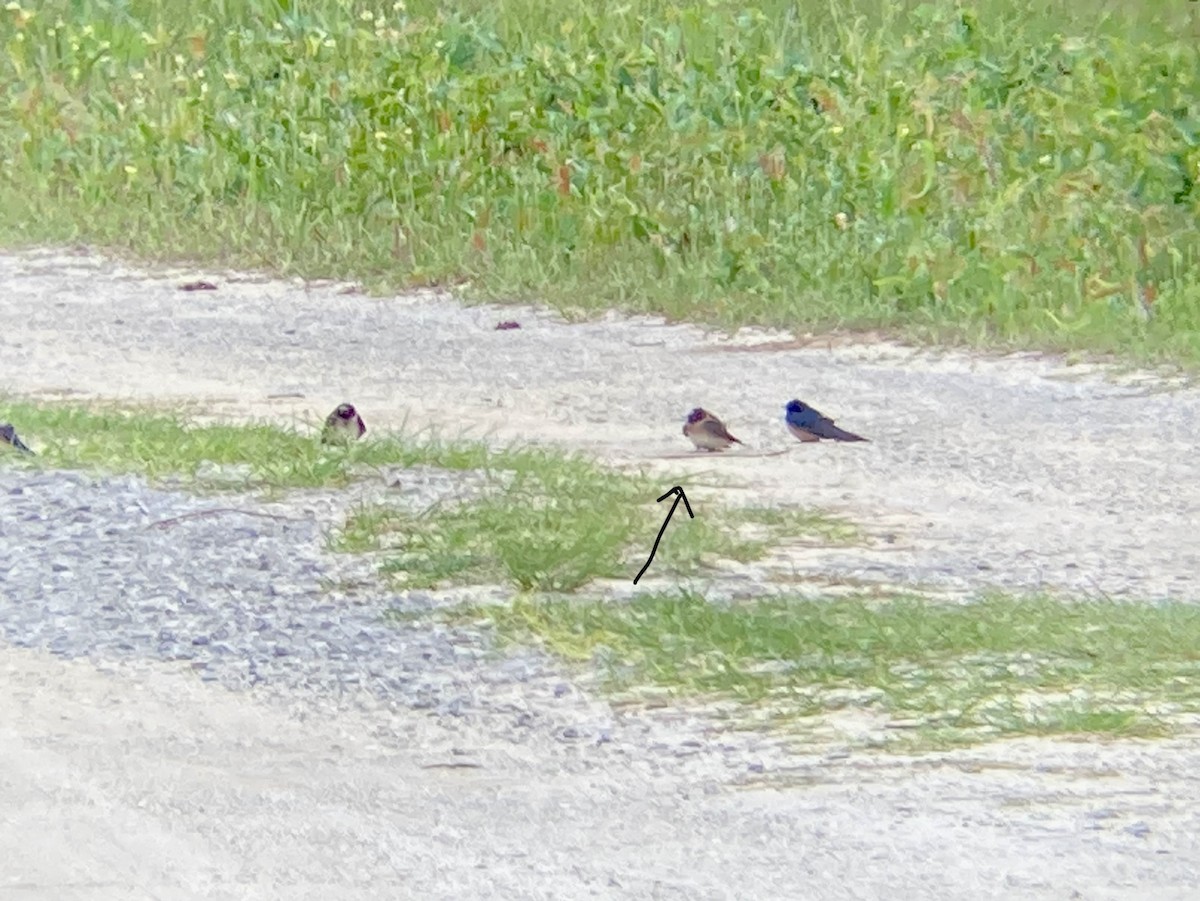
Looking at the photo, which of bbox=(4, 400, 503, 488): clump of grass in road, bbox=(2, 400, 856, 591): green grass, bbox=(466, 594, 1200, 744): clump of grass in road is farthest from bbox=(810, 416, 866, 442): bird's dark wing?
bbox=(466, 594, 1200, 744): clump of grass in road

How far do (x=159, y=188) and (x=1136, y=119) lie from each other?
535 centimetres

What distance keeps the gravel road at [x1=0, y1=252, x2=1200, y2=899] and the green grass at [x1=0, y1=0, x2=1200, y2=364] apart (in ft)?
3.17

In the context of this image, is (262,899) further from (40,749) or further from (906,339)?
(906,339)

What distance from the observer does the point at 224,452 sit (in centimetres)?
976

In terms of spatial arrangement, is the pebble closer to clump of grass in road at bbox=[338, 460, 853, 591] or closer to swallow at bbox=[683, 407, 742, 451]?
clump of grass in road at bbox=[338, 460, 853, 591]

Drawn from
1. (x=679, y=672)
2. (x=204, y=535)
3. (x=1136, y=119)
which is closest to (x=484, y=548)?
(x=204, y=535)

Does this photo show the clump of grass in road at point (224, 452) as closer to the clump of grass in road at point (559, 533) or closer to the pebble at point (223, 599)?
the pebble at point (223, 599)

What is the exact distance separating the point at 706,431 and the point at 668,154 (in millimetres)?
4600

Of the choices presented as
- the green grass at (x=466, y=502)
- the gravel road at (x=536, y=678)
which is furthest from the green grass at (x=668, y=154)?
the green grass at (x=466, y=502)

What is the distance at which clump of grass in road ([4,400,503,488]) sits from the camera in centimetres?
949

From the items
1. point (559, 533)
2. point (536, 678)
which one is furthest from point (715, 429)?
point (536, 678)

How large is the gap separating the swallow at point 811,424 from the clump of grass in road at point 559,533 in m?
0.84

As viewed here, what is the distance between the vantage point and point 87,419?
10.5 metres

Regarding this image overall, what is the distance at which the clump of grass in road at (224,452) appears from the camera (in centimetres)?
949
